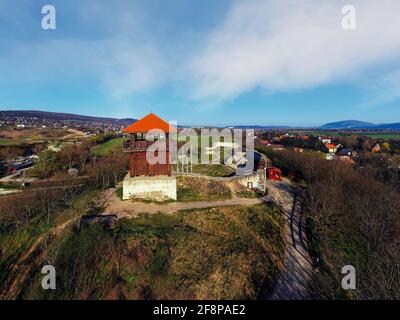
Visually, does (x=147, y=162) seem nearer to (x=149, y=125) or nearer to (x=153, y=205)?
(x=149, y=125)

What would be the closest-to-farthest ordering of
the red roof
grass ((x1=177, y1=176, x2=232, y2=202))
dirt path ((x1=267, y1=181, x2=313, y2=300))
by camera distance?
dirt path ((x1=267, y1=181, x2=313, y2=300)) < the red roof < grass ((x1=177, y1=176, x2=232, y2=202))

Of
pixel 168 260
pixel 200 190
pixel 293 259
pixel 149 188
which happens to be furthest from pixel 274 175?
pixel 168 260

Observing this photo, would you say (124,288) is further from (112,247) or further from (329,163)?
(329,163)

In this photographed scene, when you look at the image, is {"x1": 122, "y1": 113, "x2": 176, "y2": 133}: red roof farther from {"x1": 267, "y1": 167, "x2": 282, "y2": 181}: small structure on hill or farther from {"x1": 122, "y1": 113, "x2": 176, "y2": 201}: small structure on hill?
{"x1": 267, "y1": 167, "x2": 282, "y2": 181}: small structure on hill

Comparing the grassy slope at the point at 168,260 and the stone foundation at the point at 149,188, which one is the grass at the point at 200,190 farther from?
the grassy slope at the point at 168,260

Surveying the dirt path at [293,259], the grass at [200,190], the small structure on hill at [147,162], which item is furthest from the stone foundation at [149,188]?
the dirt path at [293,259]

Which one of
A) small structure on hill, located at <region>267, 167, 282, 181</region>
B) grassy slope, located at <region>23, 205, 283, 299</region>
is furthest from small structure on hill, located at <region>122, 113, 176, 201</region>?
small structure on hill, located at <region>267, 167, 282, 181</region>

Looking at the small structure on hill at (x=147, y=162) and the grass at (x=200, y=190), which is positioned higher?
the small structure on hill at (x=147, y=162)
